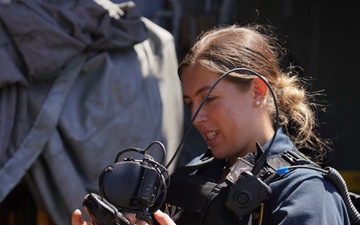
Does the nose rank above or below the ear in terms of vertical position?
below

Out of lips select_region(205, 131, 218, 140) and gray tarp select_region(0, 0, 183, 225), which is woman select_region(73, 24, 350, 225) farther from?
gray tarp select_region(0, 0, 183, 225)

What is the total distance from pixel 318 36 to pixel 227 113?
3.14 metres

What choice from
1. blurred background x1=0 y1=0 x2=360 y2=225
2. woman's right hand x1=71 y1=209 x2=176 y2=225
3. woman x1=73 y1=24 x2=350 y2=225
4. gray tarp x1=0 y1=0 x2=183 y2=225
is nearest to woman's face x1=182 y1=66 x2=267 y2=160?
woman x1=73 y1=24 x2=350 y2=225

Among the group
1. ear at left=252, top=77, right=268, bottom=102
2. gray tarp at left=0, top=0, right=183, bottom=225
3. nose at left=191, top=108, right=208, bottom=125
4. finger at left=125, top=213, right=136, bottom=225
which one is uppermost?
ear at left=252, top=77, right=268, bottom=102

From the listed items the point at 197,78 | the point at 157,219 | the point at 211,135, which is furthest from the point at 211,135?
the point at 157,219

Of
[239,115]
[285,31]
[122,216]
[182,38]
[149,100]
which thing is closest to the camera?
[122,216]

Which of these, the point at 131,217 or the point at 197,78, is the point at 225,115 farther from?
the point at 131,217

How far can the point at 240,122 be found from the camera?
6.66ft

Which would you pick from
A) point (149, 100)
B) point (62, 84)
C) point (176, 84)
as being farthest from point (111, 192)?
point (176, 84)

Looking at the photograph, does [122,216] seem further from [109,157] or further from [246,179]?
[109,157]

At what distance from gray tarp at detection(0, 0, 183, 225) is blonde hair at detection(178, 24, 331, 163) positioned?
1334mm

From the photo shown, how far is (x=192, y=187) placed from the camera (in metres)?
2.04

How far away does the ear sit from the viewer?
2.07 metres

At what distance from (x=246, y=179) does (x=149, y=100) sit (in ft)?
6.67
